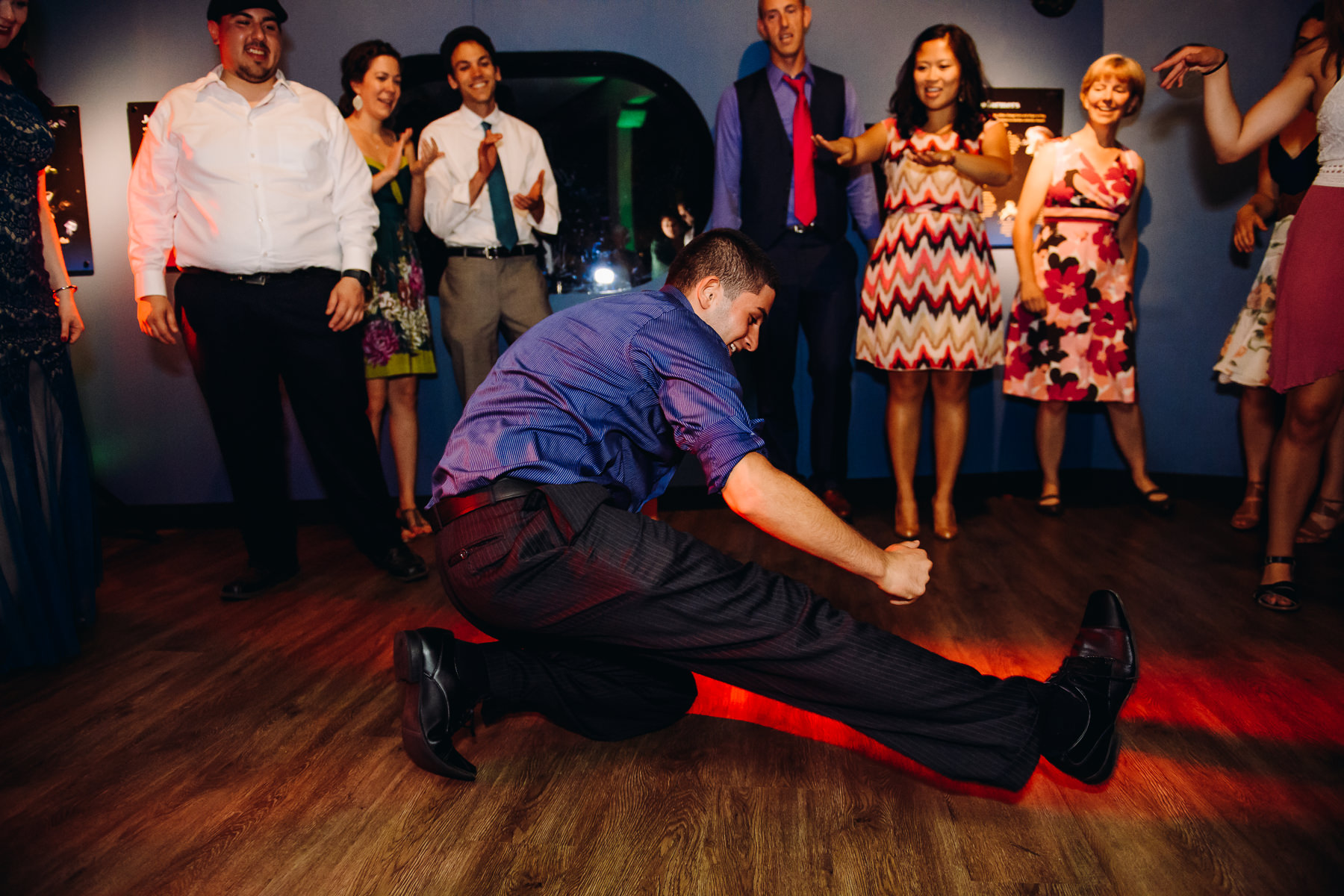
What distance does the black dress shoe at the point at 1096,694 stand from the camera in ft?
4.19

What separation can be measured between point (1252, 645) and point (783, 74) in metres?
2.55

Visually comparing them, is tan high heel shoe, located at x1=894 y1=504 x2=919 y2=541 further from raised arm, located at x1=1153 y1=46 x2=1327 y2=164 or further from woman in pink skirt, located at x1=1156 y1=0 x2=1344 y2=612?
raised arm, located at x1=1153 y1=46 x2=1327 y2=164

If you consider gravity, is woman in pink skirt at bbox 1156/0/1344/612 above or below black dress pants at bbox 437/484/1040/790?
above

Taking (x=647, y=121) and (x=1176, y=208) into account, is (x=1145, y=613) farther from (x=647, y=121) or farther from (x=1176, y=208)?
(x=647, y=121)

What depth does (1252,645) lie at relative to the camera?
6.53 feet

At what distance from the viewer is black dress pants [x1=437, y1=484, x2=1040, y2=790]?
1.20 m

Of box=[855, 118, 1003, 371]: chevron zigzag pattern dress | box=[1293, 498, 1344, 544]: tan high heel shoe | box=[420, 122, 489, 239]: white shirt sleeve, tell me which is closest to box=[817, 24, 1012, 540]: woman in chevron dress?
box=[855, 118, 1003, 371]: chevron zigzag pattern dress

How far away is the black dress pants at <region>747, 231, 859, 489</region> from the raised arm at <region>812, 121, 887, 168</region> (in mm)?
349

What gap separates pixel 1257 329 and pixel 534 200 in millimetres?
2721

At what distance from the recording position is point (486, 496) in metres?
1.31

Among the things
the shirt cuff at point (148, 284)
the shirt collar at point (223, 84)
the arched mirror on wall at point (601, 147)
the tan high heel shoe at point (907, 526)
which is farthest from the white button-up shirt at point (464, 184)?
the tan high heel shoe at point (907, 526)

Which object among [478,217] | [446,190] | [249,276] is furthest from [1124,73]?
[249,276]

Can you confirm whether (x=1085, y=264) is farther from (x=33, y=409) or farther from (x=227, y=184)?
(x=33, y=409)

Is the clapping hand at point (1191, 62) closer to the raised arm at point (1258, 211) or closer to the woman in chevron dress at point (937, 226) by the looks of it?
the woman in chevron dress at point (937, 226)
